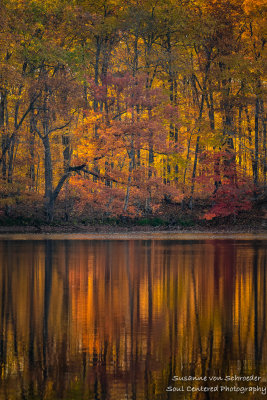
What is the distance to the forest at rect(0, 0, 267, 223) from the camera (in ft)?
136

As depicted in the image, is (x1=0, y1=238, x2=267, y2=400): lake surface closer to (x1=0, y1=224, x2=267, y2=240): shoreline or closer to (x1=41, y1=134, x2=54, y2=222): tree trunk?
(x1=0, y1=224, x2=267, y2=240): shoreline

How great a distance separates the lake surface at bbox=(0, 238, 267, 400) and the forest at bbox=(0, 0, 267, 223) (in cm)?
2340

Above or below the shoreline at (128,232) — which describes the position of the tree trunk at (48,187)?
above

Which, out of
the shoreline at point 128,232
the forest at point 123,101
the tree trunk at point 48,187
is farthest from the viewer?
the tree trunk at point 48,187

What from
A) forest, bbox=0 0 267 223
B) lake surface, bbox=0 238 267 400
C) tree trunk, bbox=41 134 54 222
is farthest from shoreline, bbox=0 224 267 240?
lake surface, bbox=0 238 267 400

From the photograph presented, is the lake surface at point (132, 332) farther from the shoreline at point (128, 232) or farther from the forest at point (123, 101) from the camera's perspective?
the forest at point (123, 101)

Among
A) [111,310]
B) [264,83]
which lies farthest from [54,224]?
[111,310]

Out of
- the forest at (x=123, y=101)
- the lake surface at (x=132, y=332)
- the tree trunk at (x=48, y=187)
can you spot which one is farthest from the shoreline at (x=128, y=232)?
the lake surface at (x=132, y=332)

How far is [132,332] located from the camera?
33.1 ft

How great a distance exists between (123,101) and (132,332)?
35.0 m

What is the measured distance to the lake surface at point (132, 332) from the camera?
7.16m

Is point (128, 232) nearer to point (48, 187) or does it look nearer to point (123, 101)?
point (48, 187)

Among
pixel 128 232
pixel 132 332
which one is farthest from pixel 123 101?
pixel 132 332

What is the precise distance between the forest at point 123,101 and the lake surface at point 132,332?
76.8ft
